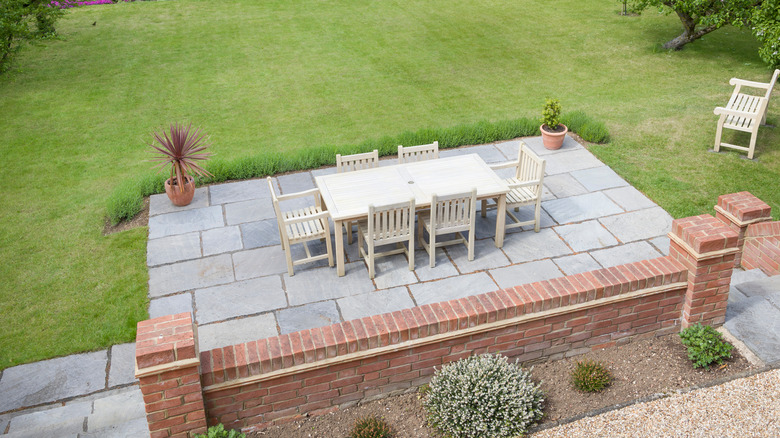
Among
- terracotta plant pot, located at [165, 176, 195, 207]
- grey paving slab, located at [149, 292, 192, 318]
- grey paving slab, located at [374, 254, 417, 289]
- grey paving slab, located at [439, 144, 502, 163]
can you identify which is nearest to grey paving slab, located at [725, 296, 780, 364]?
grey paving slab, located at [374, 254, 417, 289]

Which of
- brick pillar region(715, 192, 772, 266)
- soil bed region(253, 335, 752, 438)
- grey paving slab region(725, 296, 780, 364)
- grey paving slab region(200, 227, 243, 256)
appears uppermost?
brick pillar region(715, 192, 772, 266)

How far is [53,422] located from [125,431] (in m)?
0.76

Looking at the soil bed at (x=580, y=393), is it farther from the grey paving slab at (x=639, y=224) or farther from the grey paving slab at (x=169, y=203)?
the grey paving slab at (x=169, y=203)

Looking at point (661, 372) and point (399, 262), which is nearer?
point (661, 372)

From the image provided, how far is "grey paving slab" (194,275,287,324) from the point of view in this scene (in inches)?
262

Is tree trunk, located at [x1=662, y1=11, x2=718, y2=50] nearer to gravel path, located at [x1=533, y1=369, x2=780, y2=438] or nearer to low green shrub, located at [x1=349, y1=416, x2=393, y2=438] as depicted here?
gravel path, located at [x1=533, y1=369, x2=780, y2=438]

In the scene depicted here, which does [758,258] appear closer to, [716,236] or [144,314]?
[716,236]

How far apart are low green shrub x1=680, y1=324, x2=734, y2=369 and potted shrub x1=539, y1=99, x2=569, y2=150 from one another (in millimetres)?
4939

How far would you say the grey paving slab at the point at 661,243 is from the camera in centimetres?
745

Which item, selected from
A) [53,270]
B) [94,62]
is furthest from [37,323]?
[94,62]

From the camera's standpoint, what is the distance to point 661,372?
5.24m

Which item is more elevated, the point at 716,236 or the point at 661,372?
the point at 716,236

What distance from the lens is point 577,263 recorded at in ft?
23.8

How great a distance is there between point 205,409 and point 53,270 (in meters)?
4.03
